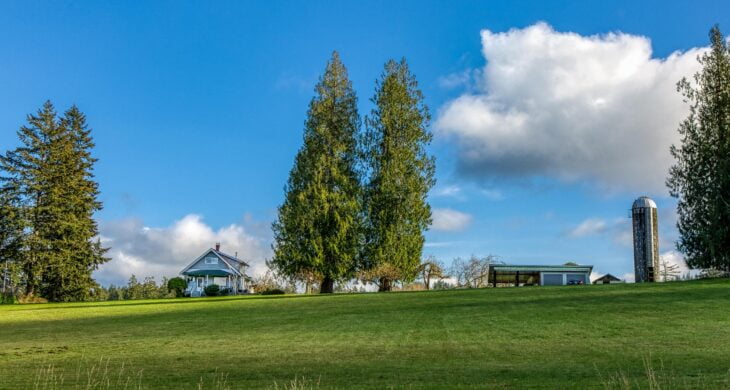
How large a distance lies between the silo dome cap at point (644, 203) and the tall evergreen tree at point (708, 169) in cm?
126

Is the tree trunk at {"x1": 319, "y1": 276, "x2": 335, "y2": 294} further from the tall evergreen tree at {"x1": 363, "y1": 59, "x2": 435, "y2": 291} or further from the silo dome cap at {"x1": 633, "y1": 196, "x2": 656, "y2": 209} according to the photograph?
the silo dome cap at {"x1": 633, "y1": 196, "x2": 656, "y2": 209}

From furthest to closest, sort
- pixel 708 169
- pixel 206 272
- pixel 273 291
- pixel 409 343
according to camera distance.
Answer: pixel 206 272
pixel 273 291
pixel 708 169
pixel 409 343

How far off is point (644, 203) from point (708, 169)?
3967 mm

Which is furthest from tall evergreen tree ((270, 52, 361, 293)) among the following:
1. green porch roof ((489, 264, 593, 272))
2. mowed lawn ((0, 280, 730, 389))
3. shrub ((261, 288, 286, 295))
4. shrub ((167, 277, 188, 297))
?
mowed lawn ((0, 280, 730, 389))

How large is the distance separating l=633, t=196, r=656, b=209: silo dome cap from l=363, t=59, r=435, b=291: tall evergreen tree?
13162mm

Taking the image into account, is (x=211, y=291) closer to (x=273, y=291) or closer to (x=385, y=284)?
(x=273, y=291)

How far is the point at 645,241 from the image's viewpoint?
121 feet

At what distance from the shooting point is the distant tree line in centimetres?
4166

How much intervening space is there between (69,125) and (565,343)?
50.4m

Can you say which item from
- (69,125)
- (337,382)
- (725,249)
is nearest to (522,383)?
(337,382)

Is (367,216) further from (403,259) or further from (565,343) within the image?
(565,343)

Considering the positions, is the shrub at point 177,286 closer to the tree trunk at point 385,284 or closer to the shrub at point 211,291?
the shrub at point 211,291

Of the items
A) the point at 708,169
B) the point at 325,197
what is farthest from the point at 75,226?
the point at 708,169

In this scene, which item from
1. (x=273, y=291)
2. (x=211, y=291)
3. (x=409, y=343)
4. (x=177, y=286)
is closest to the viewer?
(x=409, y=343)
